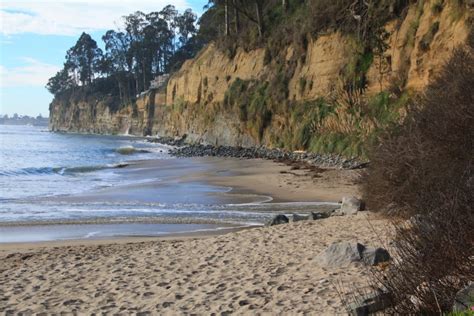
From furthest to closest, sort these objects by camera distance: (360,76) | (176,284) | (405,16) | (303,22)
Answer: (303,22) < (360,76) < (405,16) < (176,284)

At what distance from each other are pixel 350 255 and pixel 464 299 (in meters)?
3.17

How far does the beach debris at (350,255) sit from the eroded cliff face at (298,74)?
5.87 metres

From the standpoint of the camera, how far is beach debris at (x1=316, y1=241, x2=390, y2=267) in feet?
20.6

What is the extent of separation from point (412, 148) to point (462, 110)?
3.74 feet

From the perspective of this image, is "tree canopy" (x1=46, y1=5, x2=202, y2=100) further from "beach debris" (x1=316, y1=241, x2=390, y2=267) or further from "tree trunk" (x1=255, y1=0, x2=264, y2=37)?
"beach debris" (x1=316, y1=241, x2=390, y2=267)

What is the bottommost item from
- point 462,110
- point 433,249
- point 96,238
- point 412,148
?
point 96,238

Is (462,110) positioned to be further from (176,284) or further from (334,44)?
(334,44)

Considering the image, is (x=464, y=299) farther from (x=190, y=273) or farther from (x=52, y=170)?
(x=52, y=170)

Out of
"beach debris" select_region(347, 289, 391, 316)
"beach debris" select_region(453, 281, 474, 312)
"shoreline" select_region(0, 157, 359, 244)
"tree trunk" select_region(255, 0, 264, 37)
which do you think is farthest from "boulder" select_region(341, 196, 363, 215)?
"tree trunk" select_region(255, 0, 264, 37)

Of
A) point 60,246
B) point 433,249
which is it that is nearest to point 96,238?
point 60,246

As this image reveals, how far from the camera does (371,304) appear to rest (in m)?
4.11

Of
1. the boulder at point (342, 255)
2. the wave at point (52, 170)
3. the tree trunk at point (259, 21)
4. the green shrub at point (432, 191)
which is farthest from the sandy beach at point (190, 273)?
the tree trunk at point (259, 21)

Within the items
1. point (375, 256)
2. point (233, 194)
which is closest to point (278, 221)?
point (375, 256)

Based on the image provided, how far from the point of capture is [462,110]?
734 centimetres
